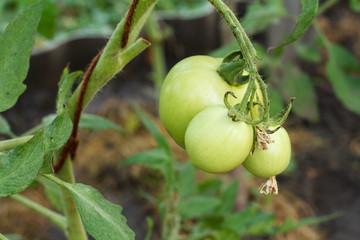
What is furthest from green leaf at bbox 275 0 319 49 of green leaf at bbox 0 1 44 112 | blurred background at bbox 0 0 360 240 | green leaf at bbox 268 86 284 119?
green leaf at bbox 268 86 284 119

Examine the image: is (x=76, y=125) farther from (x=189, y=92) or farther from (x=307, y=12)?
(x=307, y=12)

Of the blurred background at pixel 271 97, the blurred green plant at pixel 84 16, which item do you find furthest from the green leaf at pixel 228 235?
the blurred green plant at pixel 84 16

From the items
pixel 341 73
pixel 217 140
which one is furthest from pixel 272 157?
pixel 341 73

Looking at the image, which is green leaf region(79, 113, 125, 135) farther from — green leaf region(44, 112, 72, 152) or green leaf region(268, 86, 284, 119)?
green leaf region(268, 86, 284, 119)

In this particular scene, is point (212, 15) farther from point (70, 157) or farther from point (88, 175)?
point (70, 157)

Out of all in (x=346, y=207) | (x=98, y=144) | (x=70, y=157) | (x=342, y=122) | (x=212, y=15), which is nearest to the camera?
(x=70, y=157)

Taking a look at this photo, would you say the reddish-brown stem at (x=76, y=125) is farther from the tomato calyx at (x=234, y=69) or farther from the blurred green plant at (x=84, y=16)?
the blurred green plant at (x=84, y=16)

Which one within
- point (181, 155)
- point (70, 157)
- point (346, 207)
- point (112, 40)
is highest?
point (112, 40)

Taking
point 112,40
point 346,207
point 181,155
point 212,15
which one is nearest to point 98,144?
point 181,155
